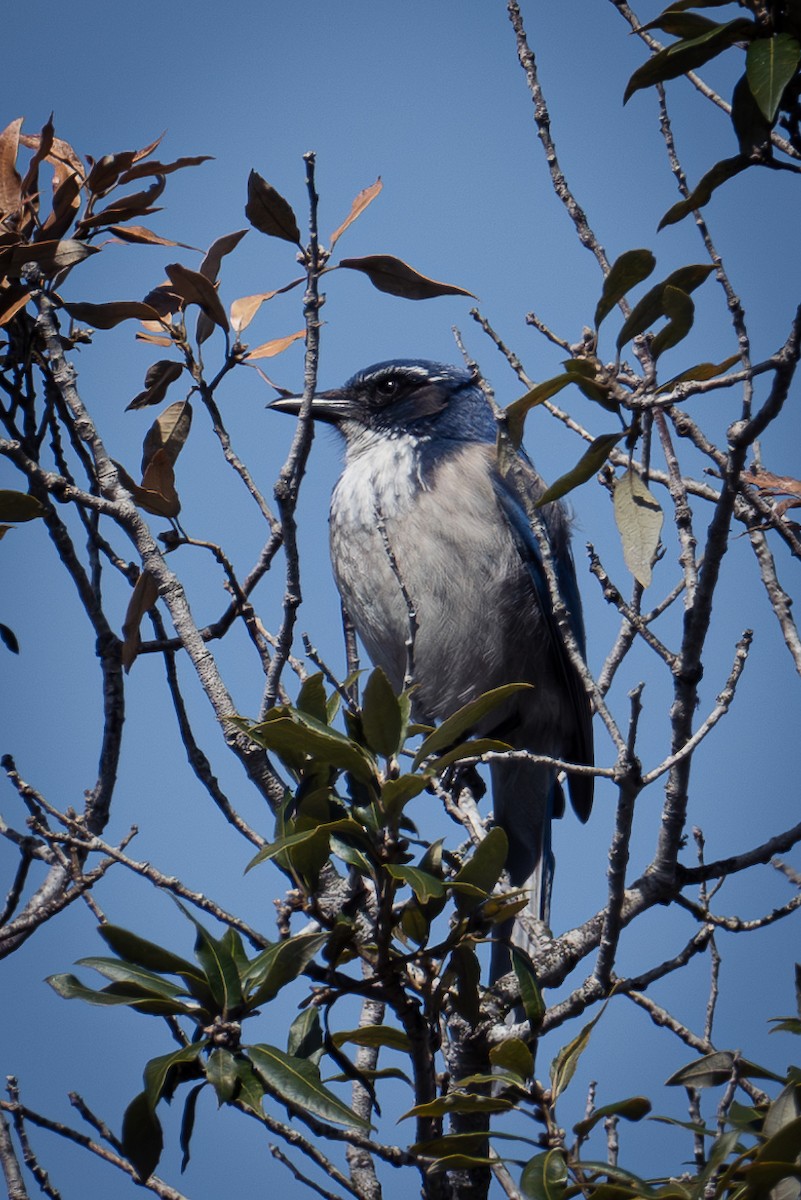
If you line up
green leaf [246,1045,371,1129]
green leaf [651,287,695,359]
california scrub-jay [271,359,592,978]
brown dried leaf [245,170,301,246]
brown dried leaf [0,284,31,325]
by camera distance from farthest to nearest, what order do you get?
california scrub-jay [271,359,592,978]
brown dried leaf [0,284,31,325]
brown dried leaf [245,170,301,246]
green leaf [651,287,695,359]
green leaf [246,1045,371,1129]

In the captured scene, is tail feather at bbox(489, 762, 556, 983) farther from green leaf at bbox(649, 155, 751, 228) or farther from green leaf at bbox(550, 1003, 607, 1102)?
green leaf at bbox(649, 155, 751, 228)

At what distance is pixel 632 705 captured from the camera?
7.54ft

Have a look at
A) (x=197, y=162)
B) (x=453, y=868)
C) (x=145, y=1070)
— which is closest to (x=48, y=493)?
(x=197, y=162)

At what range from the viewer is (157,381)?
11.0 feet

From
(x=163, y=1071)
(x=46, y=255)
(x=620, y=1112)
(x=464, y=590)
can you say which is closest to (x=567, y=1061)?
(x=620, y=1112)

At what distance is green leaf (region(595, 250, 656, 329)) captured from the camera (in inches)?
91.7

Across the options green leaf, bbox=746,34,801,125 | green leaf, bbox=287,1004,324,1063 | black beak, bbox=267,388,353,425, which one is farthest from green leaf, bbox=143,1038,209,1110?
black beak, bbox=267,388,353,425

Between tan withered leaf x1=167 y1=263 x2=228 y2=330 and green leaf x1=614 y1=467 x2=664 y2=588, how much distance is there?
1.26 meters

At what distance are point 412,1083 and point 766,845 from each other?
912mm

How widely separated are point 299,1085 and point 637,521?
4.13 feet

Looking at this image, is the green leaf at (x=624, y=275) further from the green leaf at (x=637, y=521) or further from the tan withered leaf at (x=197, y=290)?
the tan withered leaf at (x=197, y=290)

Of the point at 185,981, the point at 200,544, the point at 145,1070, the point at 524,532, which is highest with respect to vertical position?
the point at 524,532

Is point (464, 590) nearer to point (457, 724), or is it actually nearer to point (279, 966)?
point (457, 724)

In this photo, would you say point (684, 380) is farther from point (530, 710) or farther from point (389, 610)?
point (530, 710)
